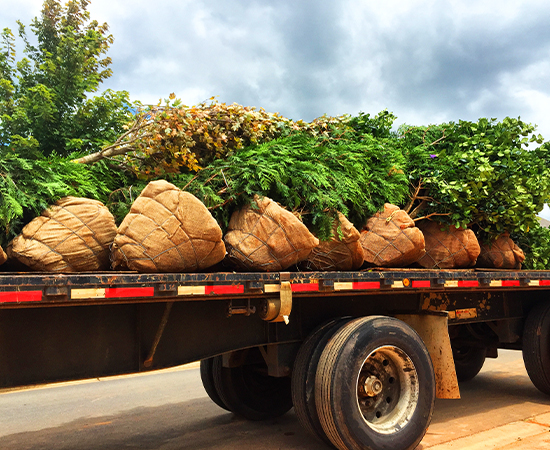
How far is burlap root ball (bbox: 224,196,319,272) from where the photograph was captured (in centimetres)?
393

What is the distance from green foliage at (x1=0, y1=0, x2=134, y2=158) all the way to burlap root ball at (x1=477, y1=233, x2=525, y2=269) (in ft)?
15.3

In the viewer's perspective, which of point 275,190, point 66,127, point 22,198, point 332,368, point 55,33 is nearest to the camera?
point 22,198

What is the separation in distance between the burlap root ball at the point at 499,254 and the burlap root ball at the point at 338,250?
2446 millimetres

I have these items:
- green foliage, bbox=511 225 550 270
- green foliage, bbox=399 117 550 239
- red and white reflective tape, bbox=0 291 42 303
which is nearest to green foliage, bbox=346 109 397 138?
green foliage, bbox=399 117 550 239

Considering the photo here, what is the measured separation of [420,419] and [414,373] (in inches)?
15.5

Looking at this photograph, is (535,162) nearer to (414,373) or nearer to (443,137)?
(443,137)

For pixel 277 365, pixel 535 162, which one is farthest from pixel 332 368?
pixel 535 162

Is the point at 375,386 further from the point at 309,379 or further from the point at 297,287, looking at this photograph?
the point at 297,287

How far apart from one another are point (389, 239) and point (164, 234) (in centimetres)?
236

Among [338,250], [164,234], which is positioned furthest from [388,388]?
[164,234]

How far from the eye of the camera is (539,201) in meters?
6.06

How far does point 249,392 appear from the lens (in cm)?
564

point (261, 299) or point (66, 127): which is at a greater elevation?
point (66, 127)

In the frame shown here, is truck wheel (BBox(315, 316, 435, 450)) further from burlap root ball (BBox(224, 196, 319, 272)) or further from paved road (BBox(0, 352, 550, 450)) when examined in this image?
burlap root ball (BBox(224, 196, 319, 272))
